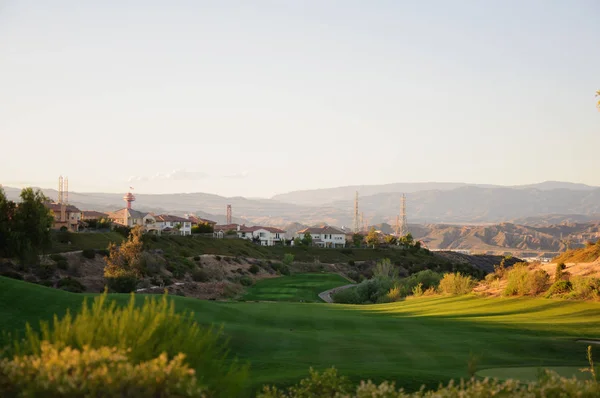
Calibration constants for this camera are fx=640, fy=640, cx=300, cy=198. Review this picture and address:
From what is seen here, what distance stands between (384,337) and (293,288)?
42.2m

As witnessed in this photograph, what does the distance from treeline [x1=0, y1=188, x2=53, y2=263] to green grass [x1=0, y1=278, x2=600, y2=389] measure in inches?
1174

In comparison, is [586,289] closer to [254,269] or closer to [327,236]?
[254,269]

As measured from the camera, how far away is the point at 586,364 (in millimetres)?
16344

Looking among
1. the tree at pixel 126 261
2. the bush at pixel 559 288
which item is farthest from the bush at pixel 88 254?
the bush at pixel 559 288

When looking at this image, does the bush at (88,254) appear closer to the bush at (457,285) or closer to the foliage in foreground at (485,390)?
the bush at (457,285)

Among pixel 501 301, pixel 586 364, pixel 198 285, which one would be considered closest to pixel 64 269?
pixel 198 285

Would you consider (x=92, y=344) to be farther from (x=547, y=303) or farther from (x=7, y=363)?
(x=547, y=303)

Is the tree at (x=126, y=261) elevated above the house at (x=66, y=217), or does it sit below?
below

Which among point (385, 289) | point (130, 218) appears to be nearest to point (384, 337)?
point (385, 289)

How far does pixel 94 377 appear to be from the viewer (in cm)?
621

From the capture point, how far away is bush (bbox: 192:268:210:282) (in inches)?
2472

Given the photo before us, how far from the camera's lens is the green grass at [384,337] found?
48.5ft

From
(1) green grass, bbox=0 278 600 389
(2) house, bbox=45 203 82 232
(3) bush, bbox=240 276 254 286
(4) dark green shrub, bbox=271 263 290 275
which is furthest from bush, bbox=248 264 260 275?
(1) green grass, bbox=0 278 600 389

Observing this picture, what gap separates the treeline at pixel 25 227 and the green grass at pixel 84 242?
28.1ft
